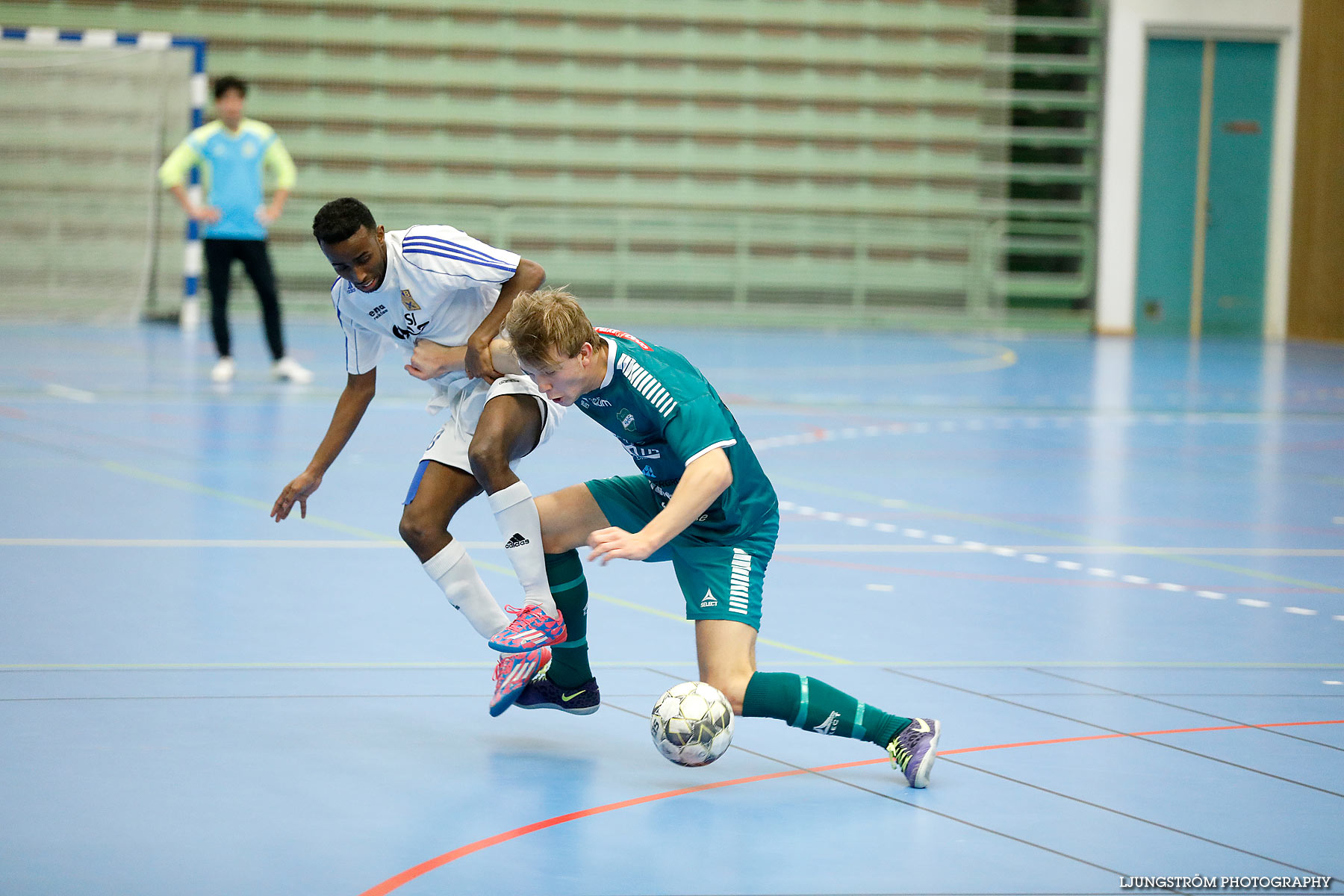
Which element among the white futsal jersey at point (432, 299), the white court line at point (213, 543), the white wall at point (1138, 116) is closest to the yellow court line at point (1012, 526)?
the white court line at point (213, 543)

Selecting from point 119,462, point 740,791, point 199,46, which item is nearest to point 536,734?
point 740,791

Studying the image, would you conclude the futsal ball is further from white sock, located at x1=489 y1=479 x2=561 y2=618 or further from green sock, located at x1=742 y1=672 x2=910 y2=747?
white sock, located at x1=489 y1=479 x2=561 y2=618

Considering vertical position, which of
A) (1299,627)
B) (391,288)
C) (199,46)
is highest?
(199,46)

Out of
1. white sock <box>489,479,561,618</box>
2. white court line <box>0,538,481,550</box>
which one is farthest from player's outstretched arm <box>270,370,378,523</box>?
white court line <box>0,538,481,550</box>

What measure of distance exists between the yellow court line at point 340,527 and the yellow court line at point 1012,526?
224 cm

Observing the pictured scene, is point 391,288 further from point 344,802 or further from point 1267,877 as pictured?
point 1267,877

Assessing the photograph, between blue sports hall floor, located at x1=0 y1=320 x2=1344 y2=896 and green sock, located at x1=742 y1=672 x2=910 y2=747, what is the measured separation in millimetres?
A: 127

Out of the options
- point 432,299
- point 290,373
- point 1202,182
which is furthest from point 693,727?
point 1202,182

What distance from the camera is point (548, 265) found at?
18.7m

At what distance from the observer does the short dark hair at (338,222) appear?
389 centimetres

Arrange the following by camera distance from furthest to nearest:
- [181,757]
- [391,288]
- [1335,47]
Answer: [1335,47]
[391,288]
[181,757]

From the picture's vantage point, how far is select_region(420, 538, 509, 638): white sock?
3.91m

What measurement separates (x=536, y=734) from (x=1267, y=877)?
1.73 m

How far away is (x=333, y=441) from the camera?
419cm
